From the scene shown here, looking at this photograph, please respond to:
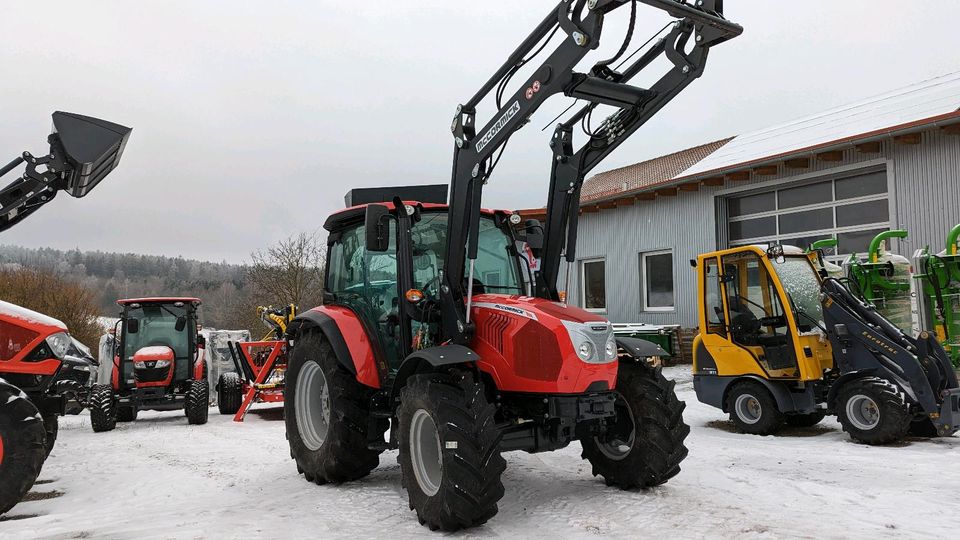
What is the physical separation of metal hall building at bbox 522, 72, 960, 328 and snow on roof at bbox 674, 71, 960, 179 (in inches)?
1.9

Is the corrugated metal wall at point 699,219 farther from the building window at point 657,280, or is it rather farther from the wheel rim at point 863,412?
the wheel rim at point 863,412

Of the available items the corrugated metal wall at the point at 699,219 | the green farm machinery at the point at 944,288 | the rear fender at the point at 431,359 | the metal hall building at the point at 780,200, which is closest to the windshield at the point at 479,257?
the rear fender at the point at 431,359

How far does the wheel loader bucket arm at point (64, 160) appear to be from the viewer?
603 centimetres

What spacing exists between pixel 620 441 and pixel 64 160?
17.2ft

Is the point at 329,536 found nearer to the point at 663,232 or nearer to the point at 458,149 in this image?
the point at 458,149

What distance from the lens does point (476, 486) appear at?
412 centimetres

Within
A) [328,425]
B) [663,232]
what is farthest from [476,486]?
[663,232]

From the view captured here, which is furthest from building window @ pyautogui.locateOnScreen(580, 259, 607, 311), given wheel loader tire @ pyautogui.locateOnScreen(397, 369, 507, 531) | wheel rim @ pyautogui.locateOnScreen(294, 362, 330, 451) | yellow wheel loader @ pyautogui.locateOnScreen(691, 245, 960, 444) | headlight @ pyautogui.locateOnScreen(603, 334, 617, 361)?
wheel loader tire @ pyautogui.locateOnScreen(397, 369, 507, 531)

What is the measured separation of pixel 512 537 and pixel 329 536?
3.65 feet

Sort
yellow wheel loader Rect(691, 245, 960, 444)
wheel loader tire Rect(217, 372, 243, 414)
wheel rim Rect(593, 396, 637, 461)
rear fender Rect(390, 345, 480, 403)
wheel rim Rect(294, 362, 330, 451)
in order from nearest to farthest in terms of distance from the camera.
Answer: rear fender Rect(390, 345, 480, 403), wheel rim Rect(593, 396, 637, 461), wheel rim Rect(294, 362, 330, 451), yellow wheel loader Rect(691, 245, 960, 444), wheel loader tire Rect(217, 372, 243, 414)

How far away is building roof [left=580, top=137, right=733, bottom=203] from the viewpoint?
1847cm

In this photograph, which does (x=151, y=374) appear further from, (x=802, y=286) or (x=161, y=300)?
(x=802, y=286)

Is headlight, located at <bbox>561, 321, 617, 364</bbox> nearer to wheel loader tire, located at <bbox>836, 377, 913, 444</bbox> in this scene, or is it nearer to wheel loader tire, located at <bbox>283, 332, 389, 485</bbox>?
wheel loader tire, located at <bbox>283, 332, 389, 485</bbox>

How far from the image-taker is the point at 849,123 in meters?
14.2
